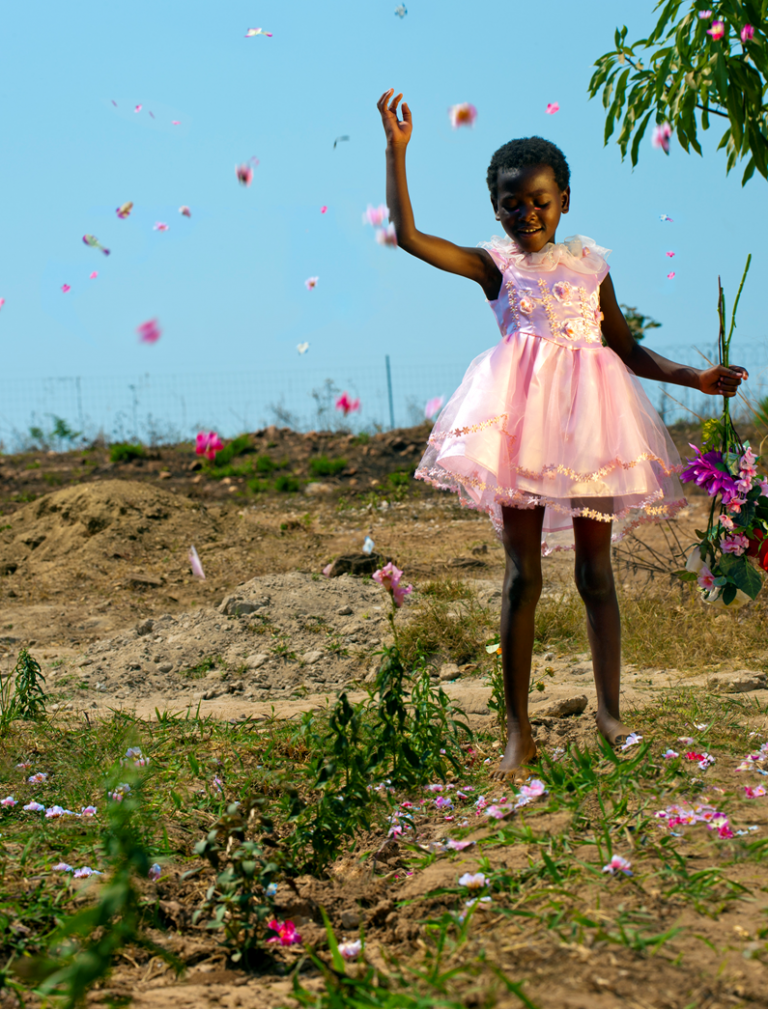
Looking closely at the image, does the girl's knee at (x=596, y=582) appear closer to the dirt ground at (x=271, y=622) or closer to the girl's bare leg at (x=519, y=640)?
the girl's bare leg at (x=519, y=640)

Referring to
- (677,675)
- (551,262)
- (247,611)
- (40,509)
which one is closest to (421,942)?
(551,262)

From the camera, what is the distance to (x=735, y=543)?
9.46ft

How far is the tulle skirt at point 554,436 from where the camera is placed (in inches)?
100

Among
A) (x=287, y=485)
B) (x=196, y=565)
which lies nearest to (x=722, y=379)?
(x=196, y=565)

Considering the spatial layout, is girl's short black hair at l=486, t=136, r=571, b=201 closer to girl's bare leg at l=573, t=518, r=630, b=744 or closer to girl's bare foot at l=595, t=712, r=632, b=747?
girl's bare leg at l=573, t=518, r=630, b=744

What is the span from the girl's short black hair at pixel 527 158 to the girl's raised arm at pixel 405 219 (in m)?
0.26

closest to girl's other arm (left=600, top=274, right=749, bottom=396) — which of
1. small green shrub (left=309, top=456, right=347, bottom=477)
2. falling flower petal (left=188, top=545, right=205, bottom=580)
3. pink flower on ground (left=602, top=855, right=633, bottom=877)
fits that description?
pink flower on ground (left=602, top=855, right=633, bottom=877)

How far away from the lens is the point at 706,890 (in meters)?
1.70

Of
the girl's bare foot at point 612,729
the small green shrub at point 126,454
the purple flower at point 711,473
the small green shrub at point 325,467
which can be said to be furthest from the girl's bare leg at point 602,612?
the small green shrub at point 126,454

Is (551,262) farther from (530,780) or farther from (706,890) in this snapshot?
(706,890)

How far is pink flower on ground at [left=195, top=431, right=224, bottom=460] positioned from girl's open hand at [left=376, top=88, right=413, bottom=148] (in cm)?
933

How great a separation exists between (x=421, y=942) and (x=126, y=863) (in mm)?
726

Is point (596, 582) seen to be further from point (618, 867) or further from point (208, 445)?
point (208, 445)

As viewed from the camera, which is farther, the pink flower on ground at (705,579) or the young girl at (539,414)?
the pink flower on ground at (705,579)
